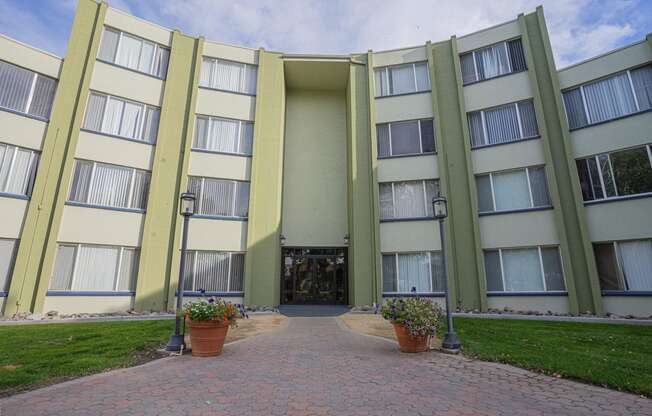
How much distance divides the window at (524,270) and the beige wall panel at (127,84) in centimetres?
1803

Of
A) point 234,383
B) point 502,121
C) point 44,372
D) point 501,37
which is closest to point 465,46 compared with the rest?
point 501,37

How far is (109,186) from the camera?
15.5 m

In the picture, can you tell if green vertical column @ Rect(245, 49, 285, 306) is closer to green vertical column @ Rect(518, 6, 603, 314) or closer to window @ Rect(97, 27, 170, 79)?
window @ Rect(97, 27, 170, 79)

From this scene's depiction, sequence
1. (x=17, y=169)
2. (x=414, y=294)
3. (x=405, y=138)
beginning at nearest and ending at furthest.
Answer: (x=17, y=169) < (x=414, y=294) < (x=405, y=138)

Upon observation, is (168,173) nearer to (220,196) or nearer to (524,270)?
(220,196)

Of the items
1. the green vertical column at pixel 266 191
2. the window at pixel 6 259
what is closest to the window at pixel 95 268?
the window at pixel 6 259

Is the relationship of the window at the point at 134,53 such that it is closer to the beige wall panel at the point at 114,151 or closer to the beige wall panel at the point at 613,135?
the beige wall panel at the point at 114,151

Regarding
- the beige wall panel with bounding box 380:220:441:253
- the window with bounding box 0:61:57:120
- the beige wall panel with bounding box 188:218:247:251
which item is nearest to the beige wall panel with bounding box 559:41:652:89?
the beige wall panel with bounding box 380:220:441:253

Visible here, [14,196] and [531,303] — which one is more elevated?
[14,196]

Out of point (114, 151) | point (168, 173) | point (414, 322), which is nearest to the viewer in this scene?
point (414, 322)

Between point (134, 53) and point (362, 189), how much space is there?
13437 mm

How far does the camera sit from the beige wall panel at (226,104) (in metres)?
18.2

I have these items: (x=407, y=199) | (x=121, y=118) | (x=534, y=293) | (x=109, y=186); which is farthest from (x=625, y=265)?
(x=121, y=118)

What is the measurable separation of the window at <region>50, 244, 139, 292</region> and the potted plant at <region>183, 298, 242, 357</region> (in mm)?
9553
